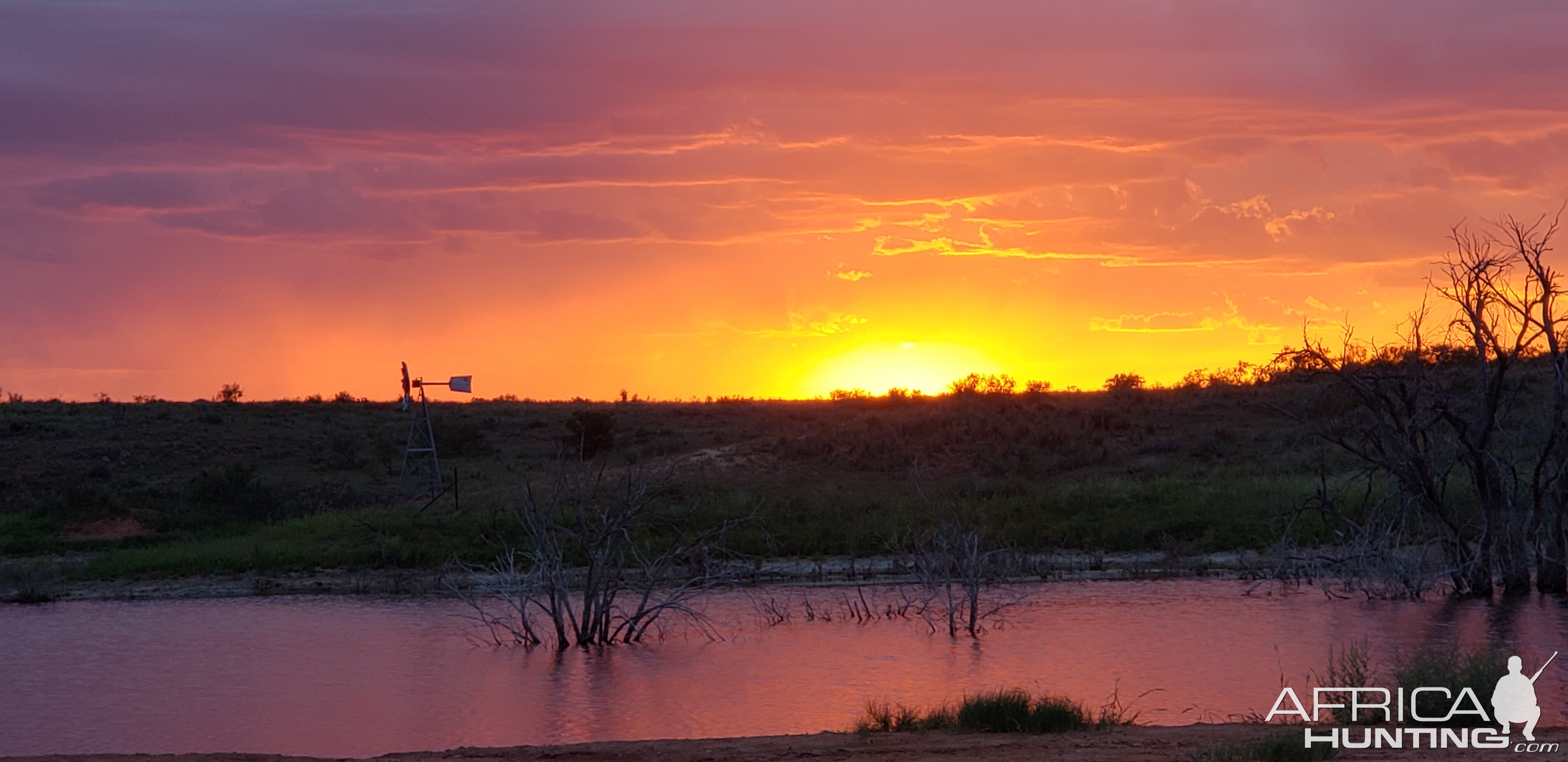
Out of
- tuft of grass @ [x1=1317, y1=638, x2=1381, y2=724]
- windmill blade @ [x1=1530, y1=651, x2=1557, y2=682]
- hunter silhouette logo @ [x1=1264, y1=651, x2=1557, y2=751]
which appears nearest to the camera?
hunter silhouette logo @ [x1=1264, y1=651, x2=1557, y2=751]

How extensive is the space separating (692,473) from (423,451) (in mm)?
8354

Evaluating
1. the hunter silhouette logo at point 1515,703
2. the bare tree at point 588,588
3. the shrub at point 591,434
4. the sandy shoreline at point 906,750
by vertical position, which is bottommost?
the sandy shoreline at point 906,750

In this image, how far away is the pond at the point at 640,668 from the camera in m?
15.6

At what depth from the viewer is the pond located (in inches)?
616

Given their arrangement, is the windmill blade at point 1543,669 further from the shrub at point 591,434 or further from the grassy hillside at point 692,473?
the shrub at point 591,434

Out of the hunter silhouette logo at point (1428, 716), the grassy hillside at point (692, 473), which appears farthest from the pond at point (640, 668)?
the grassy hillside at point (692, 473)

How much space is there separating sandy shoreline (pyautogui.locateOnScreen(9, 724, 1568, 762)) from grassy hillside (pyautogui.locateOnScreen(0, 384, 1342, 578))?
1104 cm

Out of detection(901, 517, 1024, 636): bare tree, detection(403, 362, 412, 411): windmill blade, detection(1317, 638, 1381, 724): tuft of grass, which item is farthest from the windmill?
detection(1317, 638, 1381, 724): tuft of grass

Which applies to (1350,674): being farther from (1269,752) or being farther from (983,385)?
(983,385)

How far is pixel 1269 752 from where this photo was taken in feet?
35.6

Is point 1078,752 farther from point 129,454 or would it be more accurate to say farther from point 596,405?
point 596,405

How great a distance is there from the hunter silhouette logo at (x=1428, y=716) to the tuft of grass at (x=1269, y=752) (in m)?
0.13

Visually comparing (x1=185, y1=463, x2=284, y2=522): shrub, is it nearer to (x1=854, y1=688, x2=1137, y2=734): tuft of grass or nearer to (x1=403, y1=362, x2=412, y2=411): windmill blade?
(x1=403, y1=362, x2=412, y2=411): windmill blade

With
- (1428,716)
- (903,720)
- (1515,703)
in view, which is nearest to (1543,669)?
(1515,703)
